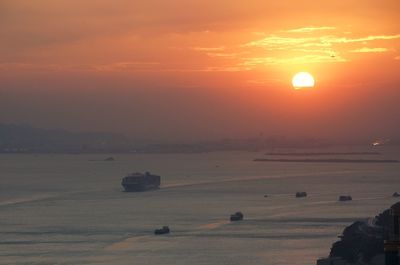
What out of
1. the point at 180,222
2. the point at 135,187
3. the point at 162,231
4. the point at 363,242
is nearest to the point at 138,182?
the point at 135,187

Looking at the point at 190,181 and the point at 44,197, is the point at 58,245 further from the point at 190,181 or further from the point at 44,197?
the point at 190,181

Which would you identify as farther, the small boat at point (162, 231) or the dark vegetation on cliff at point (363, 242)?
the small boat at point (162, 231)

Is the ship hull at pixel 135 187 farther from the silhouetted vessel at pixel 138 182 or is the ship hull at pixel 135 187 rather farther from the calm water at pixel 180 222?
the calm water at pixel 180 222

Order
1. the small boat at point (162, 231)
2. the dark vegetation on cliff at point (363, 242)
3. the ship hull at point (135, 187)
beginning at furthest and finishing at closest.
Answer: the ship hull at point (135, 187)
the small boat at point (162, 231)
the dark vegetation on cliff at point (363, 242)

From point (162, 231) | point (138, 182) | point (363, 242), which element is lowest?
point (363, 242)

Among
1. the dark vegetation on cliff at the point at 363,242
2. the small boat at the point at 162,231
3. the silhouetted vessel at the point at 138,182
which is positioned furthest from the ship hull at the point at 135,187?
the dark vegetation on cliff at the point at 363,242

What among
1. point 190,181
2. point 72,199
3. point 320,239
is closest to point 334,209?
point 320,239

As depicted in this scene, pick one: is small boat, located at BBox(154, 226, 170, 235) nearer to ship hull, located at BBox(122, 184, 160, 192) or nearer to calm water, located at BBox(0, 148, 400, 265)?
calm water, located at BBox(0, 148, 400, 265)

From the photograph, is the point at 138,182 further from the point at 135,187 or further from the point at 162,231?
the point at 162,231

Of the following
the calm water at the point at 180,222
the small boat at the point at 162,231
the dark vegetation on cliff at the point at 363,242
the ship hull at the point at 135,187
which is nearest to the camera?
the dark vegetation on cliff at the point at 363,242
